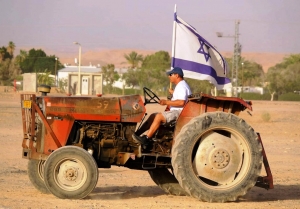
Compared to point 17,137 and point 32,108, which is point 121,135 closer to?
point 32,108

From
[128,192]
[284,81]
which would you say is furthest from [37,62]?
[128,192]

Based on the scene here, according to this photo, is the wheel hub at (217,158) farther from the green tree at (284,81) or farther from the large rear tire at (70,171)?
the green tree at (284,81)

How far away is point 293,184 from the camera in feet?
40.0

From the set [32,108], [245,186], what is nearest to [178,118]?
[245,186]

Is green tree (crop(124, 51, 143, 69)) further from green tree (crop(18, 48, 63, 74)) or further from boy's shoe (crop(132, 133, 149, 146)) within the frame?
boy's shoe (crop(132, 133, 149, 146))

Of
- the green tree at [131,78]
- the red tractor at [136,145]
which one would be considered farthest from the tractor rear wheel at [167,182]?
the green tree at [131,78]

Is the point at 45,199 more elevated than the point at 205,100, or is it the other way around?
the point at 205,100

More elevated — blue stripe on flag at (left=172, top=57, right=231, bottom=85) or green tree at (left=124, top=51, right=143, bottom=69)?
green tree at (left=124, top=51, right=143, bottom=69)

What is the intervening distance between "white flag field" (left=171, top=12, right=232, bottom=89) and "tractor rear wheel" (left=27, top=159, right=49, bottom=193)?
344 cm

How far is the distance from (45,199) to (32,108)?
1341 mm

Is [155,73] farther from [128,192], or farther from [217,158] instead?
[217,158]

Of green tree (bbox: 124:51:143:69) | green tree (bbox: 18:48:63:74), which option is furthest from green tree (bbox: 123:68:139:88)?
green tree (bbox: 124:51:143:69)

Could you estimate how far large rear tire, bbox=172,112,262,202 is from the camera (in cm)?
939

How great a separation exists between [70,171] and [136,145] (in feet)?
3.54
